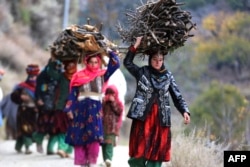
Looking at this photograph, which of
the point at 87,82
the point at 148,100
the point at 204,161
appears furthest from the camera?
the point at 87,82

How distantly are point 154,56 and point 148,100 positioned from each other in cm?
55

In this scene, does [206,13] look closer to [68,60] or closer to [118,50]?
[68,60]

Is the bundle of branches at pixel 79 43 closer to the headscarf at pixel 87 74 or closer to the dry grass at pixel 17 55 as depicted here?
the headscarf at pixel 87 74

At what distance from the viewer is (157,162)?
1030cm

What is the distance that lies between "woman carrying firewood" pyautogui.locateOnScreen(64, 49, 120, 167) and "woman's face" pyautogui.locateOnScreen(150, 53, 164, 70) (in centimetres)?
196

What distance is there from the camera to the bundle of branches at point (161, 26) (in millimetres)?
10266

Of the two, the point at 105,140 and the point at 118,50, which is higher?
the point at 118,50

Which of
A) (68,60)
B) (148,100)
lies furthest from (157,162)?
(68,60)

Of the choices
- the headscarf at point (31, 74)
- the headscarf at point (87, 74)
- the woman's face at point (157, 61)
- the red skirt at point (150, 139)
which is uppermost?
the headscarf at point (31, 74)

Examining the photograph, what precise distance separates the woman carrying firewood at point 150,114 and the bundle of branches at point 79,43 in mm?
2054

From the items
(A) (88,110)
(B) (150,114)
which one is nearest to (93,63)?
(A) (88,110)

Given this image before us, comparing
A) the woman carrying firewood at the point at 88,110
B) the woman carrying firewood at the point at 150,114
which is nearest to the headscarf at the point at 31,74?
the woman carrying firewood at the point at 88,110

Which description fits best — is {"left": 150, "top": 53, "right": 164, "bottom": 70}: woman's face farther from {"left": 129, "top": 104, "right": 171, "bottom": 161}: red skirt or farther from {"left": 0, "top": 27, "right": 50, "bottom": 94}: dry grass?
{"left": 0, "top": 27, "right": 50, "bottom": 94}: dry grass

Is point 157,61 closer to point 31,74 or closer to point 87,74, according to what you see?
point 87,74
